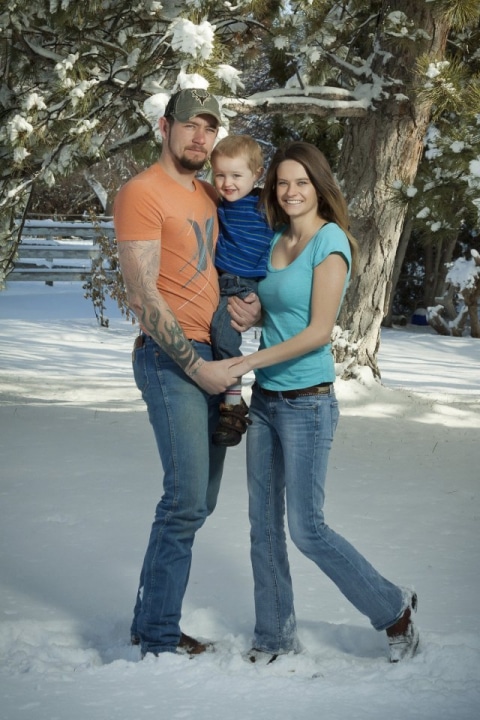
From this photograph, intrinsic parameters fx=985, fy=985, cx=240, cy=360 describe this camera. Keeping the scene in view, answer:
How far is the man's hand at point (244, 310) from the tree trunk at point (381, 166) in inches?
189

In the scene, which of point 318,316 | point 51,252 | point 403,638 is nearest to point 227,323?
point 318,316

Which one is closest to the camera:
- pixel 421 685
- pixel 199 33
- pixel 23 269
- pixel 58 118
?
pixel 421 685

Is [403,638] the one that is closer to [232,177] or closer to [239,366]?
[239,366]

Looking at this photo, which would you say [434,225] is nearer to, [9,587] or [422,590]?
[422,590]

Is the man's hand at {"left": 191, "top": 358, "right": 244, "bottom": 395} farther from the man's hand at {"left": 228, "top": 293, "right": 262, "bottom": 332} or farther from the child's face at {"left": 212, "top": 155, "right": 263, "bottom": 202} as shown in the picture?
the child's face at {"left": 212, "top": 155, "right": 263, "bottom": 202}

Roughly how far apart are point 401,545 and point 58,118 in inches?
151

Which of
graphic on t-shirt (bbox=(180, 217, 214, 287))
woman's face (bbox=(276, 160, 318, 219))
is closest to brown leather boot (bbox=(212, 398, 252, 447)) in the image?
graphic on t-shirt (bbox=(180, 217, 214, 287))

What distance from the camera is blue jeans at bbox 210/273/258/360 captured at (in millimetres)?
3084

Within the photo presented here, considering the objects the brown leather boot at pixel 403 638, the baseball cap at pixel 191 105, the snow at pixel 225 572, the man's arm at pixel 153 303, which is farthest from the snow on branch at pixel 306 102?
the brown leather boot at pixel 403 638

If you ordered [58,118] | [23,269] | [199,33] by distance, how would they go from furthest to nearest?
[23,269] → [58,118] → [199,33]

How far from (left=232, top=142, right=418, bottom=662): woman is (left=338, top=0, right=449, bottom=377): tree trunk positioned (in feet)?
15.5

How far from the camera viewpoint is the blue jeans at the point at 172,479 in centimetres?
302

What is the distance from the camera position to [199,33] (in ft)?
18.3

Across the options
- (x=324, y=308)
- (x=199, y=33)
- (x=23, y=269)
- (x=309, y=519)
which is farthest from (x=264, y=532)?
(x=23, y=269)
